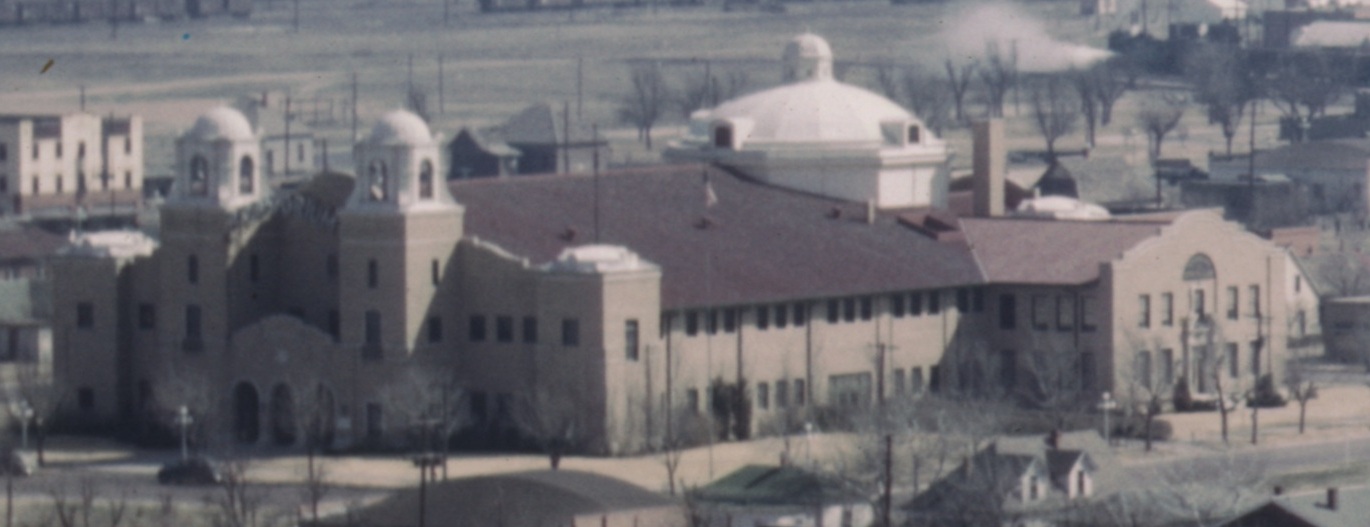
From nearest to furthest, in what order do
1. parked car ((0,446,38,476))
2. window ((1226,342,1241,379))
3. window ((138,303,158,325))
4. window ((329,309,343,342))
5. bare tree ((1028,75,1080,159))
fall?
parked car ((0,446,38,476)) < window ((329,309,343,342)) < window ((138,303,158,325)) < window ((1226,342,1241,379)) < bare tree ((1028,75,1080,159))

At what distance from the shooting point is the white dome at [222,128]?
87125mm

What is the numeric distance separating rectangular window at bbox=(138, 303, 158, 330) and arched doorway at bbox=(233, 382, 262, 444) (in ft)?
9.34

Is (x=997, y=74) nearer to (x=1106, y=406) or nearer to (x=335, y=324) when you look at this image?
(x=1106, y=406)

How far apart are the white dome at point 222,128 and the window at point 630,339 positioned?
27.0 ft

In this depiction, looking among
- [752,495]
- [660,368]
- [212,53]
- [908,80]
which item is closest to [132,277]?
[660,368]

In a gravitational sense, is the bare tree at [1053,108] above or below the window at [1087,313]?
below

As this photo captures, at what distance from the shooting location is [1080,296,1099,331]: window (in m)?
90.6

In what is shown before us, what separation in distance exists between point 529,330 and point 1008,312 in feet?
37.4

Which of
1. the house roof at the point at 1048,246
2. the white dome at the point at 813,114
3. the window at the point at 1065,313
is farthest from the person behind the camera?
the white dome at the point at 813,114

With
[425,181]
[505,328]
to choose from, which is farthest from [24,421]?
[505,328]

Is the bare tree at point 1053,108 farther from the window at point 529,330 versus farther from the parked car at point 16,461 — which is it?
the parked car at point 16,461

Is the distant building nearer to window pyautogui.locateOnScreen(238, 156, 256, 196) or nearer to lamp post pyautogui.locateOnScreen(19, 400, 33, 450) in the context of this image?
window pyautogui.locateOnScreen(238, 156, 256, 196)

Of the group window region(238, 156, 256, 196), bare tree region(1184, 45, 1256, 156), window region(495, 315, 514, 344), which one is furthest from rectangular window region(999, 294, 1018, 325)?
bare tree region(1184, 45, 1256, 156)

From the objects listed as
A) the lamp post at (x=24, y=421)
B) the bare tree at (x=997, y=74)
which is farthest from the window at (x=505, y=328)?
the bare tree at (x=997, y=74)
